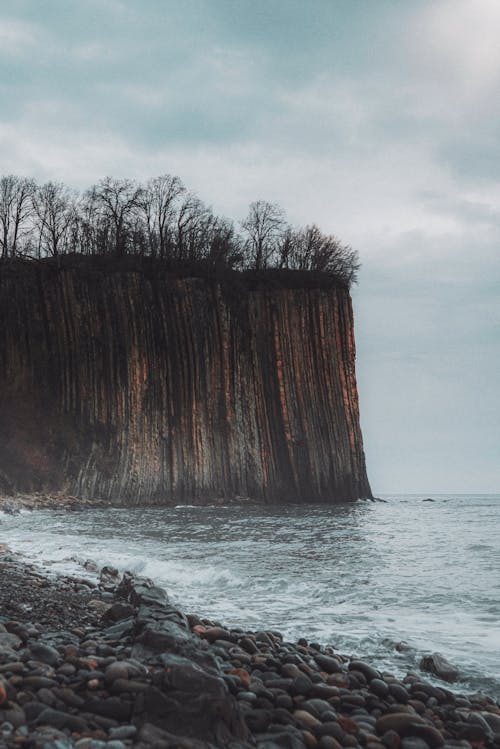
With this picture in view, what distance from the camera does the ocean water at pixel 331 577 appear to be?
19.6ft

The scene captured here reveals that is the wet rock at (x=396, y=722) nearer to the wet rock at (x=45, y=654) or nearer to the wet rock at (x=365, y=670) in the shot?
the wet rock at (x=365, y=670)

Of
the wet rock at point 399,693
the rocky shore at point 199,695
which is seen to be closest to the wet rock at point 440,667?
the rocky shore at point 199,695

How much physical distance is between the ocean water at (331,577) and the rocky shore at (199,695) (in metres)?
0.79

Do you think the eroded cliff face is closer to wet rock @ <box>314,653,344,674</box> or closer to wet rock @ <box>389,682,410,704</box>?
wet rock @ <box>314,653,344,674</box>

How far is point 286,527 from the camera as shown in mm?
17781

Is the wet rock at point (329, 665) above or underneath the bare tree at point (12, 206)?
underneath

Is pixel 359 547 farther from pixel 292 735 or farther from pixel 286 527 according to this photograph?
pixel 292 735

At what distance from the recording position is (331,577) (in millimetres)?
9273

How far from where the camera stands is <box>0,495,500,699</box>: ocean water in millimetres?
5965

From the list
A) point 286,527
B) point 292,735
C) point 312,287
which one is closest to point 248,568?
point 292,735

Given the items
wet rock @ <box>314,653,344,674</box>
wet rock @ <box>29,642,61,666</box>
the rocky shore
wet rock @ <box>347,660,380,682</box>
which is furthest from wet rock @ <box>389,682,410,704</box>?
wet rock @ <box>29,642,61,666</box>

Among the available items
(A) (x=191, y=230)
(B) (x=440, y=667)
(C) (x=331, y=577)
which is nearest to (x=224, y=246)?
(A) (x=191, y=230)

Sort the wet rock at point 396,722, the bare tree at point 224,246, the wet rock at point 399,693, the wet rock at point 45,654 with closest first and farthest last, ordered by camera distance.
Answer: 1. the wet rock at point 396,722
2. the wet rock at point 45,654
3. the wet rock at point 399,693
4. the bare tree at point 224,246

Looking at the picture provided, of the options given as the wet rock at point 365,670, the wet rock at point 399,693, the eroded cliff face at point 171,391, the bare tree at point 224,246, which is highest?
the bare tree at point 224,246
